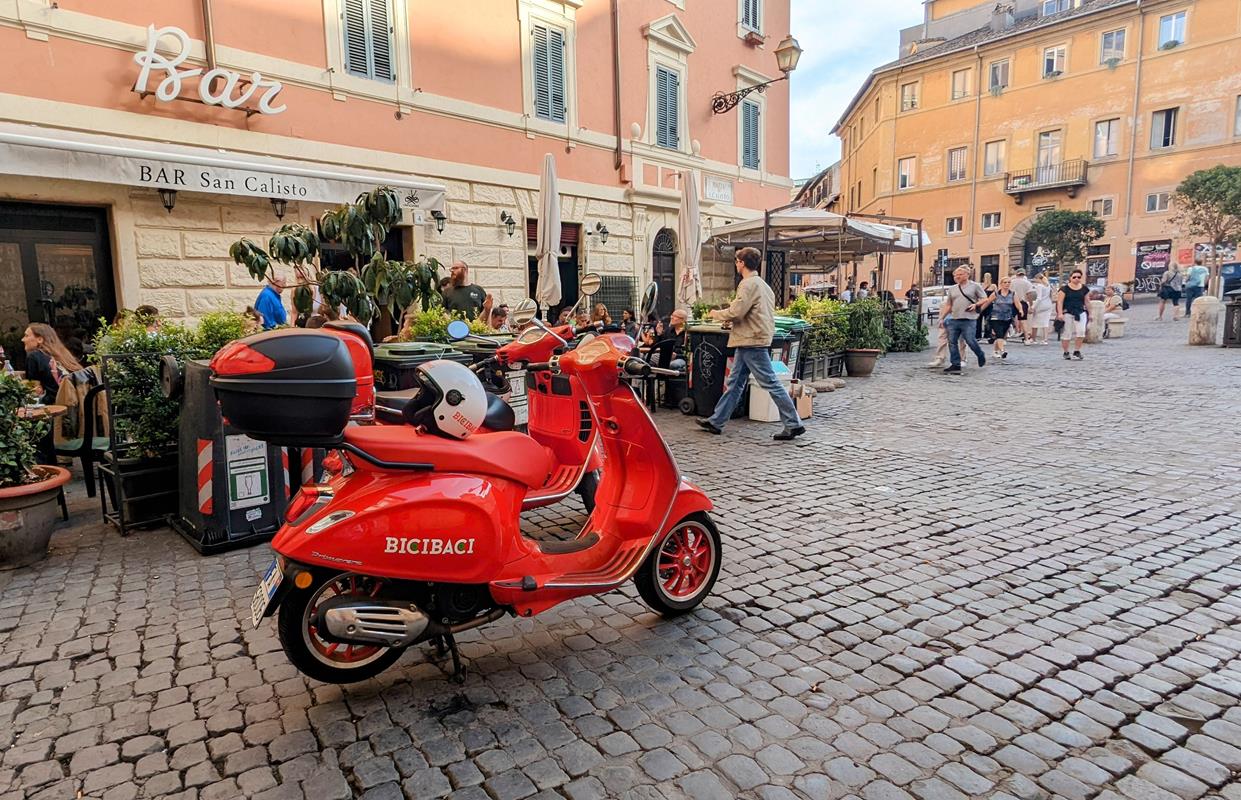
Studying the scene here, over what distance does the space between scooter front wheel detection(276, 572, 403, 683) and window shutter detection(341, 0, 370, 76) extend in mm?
9849

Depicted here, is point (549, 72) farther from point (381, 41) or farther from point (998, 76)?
point (998, 76)

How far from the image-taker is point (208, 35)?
870 centimetres

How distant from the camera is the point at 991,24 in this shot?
44.2 m

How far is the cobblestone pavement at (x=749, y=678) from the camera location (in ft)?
7.43

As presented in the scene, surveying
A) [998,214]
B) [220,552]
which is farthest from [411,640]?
[998,214]

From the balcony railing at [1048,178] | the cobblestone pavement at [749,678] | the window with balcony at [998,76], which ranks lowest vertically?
the cobblestone pavement at [749,678]

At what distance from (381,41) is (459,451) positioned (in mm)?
10152

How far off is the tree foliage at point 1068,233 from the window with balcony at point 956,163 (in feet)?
24.6

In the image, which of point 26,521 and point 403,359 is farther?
point 403,359

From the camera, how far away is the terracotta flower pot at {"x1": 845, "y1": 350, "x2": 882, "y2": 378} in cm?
1220

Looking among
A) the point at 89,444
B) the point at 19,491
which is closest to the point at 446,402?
the point at 19,491

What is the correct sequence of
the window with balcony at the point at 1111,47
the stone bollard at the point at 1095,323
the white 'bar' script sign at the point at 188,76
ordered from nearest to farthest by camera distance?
1. the white 'bar' script sign at the point at 188,76
2. the stone bollard at the point at 1095,323
3. the window with balcony at the point at 1111,47

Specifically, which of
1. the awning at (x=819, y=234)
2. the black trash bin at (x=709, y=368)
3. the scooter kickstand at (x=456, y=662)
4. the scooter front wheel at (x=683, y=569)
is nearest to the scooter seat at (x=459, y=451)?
the scooter kickstand at (x=456, y=662)

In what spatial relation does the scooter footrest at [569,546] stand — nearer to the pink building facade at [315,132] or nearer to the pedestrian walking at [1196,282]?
the pink building facade at [315,132]
